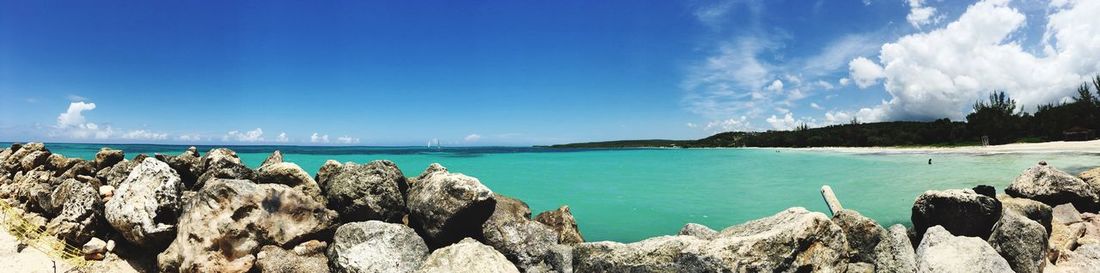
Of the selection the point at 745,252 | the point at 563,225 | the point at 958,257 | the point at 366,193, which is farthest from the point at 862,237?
the point at 366,193

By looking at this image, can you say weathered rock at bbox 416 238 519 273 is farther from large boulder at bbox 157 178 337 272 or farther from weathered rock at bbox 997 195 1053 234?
weathered rock at bbox 997 195 1053 234

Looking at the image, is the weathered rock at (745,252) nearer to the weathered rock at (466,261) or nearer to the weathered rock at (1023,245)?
the weathered rock at (466,261)

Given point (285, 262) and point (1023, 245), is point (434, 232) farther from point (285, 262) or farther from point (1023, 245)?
point (1023, 245)

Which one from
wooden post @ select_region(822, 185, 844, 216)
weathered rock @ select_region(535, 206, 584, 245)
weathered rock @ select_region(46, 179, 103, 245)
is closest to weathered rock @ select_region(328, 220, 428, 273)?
weathered rock @ select_region(535, 206, 584, 245)

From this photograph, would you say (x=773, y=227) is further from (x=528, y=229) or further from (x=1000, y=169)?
(x=1000, y=169)

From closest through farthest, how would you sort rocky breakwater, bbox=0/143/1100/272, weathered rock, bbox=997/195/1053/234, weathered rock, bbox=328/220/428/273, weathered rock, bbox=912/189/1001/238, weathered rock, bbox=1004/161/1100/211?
rocky breakwater, bbox=0/143/1100/272
weathered rock, bbox=328/220/428/273
weathered rock, bbox=912/189/1001/238
weathered rock, bbox=997/195/1053/234
weathered rock, bbox=1004/161/1100/211

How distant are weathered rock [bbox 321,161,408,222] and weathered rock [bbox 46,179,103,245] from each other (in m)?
3.72

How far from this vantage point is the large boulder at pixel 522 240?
7008 millimetres

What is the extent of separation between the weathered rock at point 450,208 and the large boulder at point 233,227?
1.58 m

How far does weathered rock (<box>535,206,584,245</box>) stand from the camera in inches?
322

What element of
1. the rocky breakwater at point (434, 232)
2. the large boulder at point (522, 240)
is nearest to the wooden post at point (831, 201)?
the rocky breakwater at point (434, 232)

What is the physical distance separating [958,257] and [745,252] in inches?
121

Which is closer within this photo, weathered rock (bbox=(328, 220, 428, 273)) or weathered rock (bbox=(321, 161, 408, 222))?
weathered rock (bbox=(328, 220, 428, 273))

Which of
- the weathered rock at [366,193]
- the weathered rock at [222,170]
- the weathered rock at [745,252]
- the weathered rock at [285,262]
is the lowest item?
the weathered rock at [285,262]
